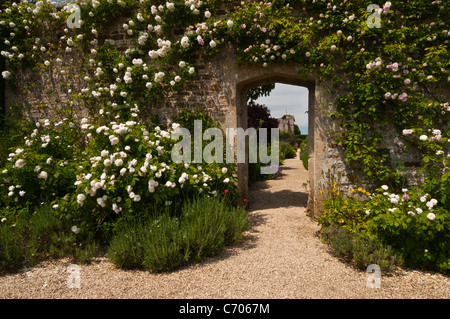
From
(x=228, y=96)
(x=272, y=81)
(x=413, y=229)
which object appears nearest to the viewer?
A: (x=413, y=229)

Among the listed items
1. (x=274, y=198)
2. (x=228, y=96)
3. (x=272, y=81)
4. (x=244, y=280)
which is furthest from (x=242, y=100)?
(x=244, y=280)

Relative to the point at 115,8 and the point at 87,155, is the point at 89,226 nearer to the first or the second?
the point at 87,155

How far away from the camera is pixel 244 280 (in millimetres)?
2471

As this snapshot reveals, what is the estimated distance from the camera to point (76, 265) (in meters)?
2.81

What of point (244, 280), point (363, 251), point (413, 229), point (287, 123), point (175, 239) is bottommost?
point (244, 280)

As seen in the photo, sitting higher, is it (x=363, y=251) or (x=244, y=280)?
(x=363, y=251)

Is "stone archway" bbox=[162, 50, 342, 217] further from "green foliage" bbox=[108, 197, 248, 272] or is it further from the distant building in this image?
the distant building

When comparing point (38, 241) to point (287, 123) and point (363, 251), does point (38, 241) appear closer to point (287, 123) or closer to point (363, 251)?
point (363, 251)

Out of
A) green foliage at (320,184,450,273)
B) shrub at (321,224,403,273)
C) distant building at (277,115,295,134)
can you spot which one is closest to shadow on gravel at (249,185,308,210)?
shrub at (321,224,403,273)

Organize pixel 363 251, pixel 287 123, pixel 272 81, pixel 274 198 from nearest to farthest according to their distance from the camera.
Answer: pixel 363 251 < pixel 272 81 < pixel 274 198 < pixel 287 123

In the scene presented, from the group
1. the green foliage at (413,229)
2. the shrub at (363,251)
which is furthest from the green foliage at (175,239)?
the green foliage at (413,229)

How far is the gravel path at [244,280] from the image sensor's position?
2.28 meters

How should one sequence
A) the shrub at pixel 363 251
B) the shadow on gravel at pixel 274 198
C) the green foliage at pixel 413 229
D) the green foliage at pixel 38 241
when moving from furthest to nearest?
the shadow on gravel at pixel 274 198, the green foliage at pixel 38 241, the shrub at pixel 363 251, the green foliage at pixel 413 229

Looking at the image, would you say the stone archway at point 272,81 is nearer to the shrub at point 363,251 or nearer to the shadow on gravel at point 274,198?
the shadow on gravel at point 274,198
